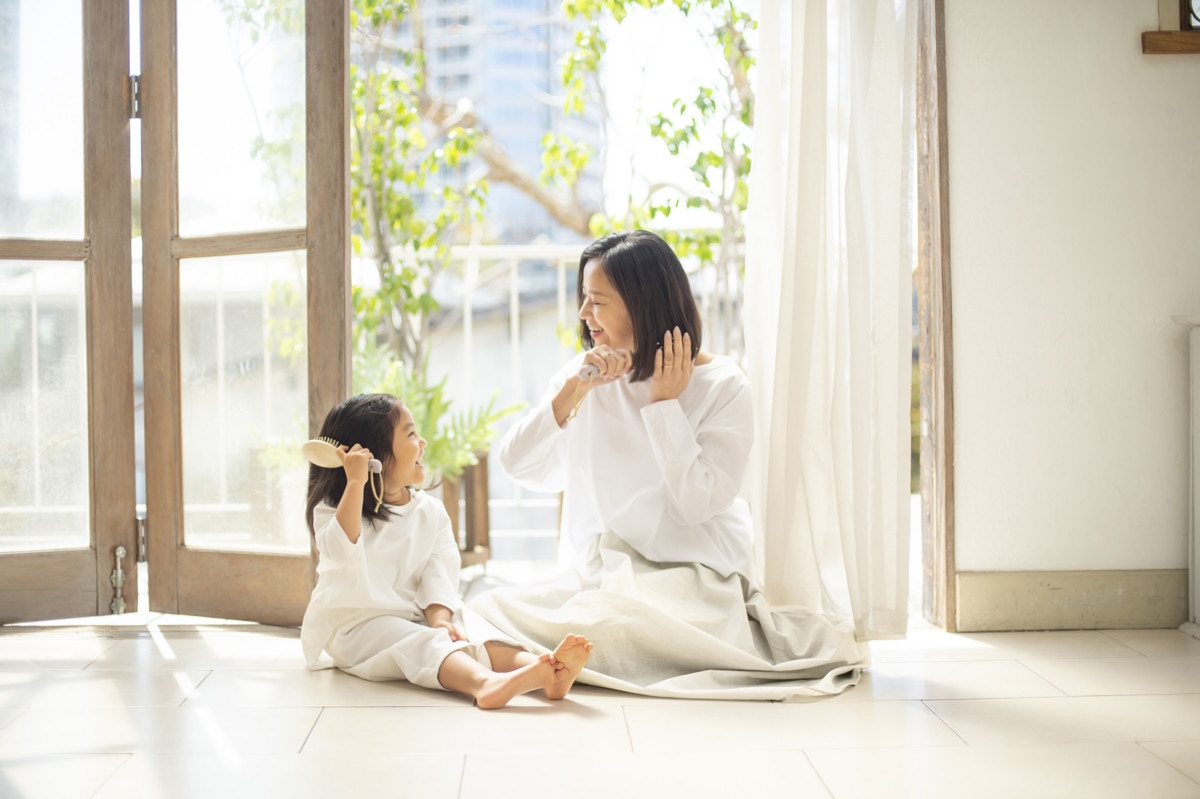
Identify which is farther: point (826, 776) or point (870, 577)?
point (870, 577)

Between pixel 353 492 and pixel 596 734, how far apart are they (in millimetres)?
688

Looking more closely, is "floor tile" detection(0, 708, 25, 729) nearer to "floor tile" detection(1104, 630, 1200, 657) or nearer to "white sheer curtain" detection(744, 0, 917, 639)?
"white sheer curtain" detection(744, 0, 917, 639)

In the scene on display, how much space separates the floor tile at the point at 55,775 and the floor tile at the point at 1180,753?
164 centimetres

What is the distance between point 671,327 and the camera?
2350mm

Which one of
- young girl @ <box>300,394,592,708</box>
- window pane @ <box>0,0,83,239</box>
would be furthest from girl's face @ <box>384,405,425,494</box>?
window pane @ <box>0,0,83,239</box>

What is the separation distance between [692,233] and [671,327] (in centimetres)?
173

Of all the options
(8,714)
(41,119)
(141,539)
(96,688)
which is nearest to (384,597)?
(96,688)

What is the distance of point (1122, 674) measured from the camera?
2.26 meters

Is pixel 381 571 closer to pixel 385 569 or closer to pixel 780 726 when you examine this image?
Result: pixel 385 569

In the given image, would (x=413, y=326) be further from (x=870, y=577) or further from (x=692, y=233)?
(x=870, y=577)

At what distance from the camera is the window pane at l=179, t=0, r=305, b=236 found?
8.71ft

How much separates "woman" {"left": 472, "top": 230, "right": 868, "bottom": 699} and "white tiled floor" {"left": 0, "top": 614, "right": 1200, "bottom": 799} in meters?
0.12

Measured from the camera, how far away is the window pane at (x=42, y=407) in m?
2.74

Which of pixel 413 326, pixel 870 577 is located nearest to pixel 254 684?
pixel 870 577
